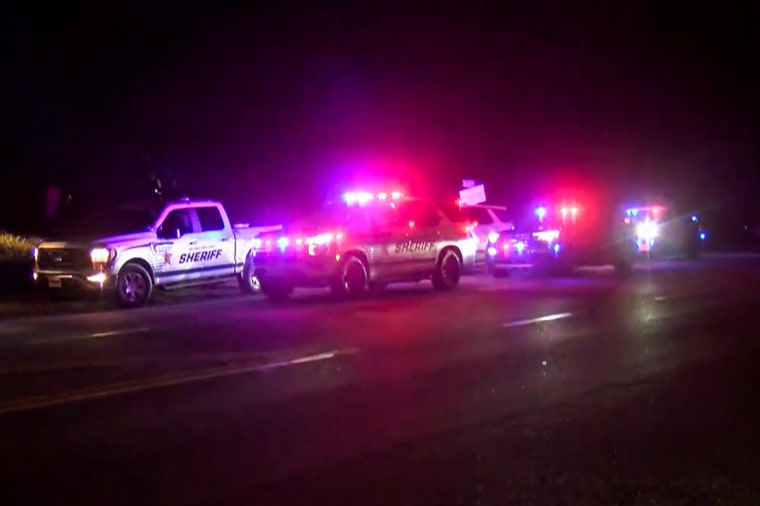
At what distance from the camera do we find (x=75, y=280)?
691 inches

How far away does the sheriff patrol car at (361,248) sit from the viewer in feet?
58.0

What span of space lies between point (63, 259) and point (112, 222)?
1268mm

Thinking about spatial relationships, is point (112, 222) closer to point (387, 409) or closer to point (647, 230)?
point (387, 409)

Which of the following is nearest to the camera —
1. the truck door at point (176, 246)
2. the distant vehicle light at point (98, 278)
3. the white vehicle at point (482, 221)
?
the distant vehicle light at point (98, 278)

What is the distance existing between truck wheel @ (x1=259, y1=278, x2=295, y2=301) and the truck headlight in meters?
2.82

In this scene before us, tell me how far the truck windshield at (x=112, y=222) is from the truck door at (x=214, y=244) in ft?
3.37

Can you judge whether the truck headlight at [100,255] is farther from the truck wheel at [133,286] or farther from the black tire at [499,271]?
the black tire at [499,271]

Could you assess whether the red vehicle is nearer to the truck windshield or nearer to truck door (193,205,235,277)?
truck door (193,205,235,277)

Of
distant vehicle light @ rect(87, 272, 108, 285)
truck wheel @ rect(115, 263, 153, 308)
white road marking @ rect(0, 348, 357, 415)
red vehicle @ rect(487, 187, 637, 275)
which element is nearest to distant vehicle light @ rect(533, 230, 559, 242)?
red vehicle @ rect(487, 187, 637, 275)

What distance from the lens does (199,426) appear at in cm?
786

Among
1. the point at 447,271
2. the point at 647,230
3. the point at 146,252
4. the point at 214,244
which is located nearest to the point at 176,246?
the point at 146,252

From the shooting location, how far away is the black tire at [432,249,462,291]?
779 inches

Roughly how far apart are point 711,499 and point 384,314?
386 inches

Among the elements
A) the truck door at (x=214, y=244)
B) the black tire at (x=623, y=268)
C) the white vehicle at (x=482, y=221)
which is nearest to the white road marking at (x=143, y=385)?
the truck door at (x=214, y=244)
